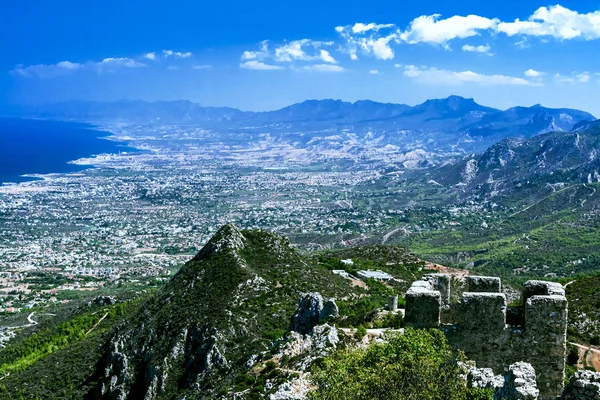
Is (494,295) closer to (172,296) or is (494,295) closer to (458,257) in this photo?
(172,296)

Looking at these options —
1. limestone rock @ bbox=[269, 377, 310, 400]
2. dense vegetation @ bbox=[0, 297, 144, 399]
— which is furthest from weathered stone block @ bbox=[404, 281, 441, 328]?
dense vegetation @ bbox=[0, 297, 144, 399]

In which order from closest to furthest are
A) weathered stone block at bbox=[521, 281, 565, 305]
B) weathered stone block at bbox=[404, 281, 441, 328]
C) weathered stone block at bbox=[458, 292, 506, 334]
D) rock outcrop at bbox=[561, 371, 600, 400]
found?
rock outcrop at bbox=[561, 371, 600, 400], weathered stone block at bbox=[458, 292, 506, 334], weathered stone block at bbox=[521, 281, 565, 305], weathered stone block at bbox=[404, 281, 441, 328]

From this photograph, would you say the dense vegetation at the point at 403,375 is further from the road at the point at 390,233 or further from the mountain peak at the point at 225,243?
the road at the point at 390,233

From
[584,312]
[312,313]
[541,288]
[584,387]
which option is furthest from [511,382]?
[312,313]

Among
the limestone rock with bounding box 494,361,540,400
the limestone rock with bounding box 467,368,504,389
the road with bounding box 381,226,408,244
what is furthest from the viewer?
the road with bounding box 381,226,408,244

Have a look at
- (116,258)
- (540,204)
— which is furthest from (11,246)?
(540,204)

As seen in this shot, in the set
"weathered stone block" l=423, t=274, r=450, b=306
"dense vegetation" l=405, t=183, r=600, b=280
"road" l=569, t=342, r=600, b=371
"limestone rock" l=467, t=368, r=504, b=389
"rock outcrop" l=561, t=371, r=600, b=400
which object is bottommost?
"dense vegetation" l=405, t=183, r=600, b=280

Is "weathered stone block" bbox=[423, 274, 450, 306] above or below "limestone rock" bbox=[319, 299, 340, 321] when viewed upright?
above

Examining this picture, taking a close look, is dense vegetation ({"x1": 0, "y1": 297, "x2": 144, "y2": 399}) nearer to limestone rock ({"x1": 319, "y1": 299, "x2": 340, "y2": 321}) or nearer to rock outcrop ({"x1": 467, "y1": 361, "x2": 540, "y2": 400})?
limestone rock ({"x1": 319, "y1": 299, "x2": 340, "y2": 321})

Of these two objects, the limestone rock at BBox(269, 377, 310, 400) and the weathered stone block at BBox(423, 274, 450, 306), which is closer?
the weathered stone block at BBox(423, 274, 450, 306)
